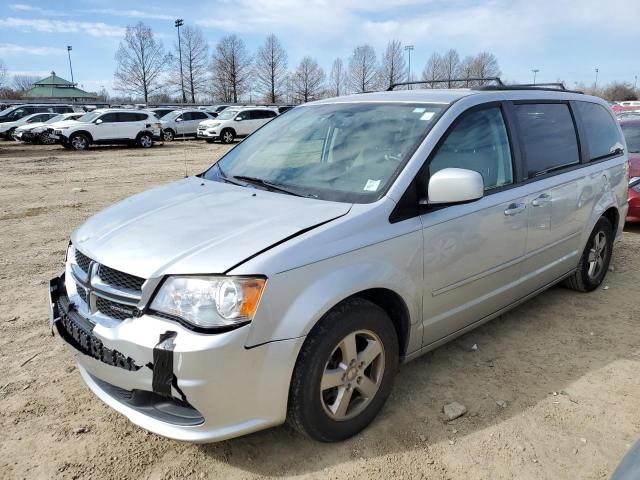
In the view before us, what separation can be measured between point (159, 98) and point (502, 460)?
65.6 meters

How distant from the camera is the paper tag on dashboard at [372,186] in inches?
111

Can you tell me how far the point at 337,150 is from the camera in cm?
325

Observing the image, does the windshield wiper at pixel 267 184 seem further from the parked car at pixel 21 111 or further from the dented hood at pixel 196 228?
the parked car at pixel 21 111

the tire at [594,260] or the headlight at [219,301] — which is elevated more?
the headlight at [219,301]

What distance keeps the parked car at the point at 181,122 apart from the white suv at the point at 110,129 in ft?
13.2

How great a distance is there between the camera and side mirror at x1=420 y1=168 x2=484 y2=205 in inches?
107

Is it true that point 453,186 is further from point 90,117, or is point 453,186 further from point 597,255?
point 90,117

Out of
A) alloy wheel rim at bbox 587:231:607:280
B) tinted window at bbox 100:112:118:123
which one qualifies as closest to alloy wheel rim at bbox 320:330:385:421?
alloy wheel rim at bbox 587:231:607:280

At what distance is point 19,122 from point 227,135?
11.4m

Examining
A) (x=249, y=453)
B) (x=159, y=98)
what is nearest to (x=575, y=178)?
(x=249, y=453)

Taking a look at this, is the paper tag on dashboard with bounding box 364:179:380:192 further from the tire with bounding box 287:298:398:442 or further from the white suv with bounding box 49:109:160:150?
the white suv with bounding box 49:109:160:150

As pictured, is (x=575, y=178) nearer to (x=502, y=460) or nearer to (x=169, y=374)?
(x=502, y=460)

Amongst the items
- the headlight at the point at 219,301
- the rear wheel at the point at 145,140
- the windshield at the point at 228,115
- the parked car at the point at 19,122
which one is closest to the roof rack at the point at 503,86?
the headlight at the point at 219,301

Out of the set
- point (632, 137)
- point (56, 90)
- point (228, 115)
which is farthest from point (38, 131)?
point (56, 90)
